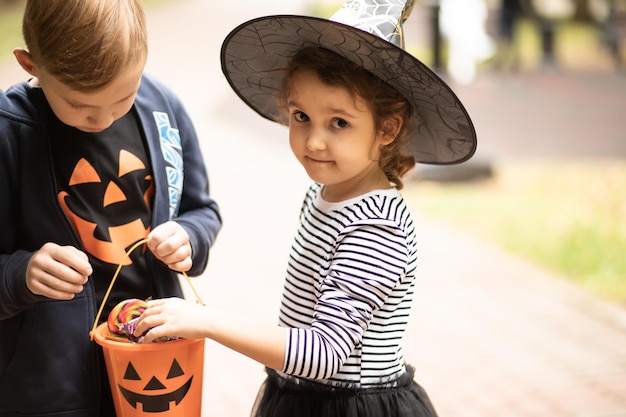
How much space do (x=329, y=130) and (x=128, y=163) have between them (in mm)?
514

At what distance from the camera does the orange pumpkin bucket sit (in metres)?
1.95

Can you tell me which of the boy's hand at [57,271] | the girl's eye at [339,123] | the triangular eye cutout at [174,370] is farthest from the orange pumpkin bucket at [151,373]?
the girl's eye at [339,123]

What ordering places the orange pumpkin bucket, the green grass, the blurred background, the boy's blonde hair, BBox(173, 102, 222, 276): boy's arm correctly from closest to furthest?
the boy's blonde hair
the orange pumpkin bucket
BBox(173, 102, 222, 276): boy's arm
the blurred background
the green grass

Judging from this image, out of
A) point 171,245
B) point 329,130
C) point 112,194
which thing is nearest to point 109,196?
point 112,194

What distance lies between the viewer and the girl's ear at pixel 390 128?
213 cm

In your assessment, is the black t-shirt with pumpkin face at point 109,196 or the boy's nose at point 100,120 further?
the black t-shirt with pumpkin face at point 109,196

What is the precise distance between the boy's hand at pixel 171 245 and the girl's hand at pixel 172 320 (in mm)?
183

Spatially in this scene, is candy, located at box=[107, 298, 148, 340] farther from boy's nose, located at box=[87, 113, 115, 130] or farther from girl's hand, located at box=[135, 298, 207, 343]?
boy's nose, located at box=[87, 113, 115, 130]

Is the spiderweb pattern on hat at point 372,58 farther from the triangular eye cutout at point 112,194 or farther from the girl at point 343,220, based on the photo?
the triangular eye cutout at point 112,194

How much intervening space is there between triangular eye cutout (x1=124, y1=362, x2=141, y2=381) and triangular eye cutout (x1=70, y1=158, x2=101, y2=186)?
46 cm

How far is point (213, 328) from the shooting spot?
1.90m

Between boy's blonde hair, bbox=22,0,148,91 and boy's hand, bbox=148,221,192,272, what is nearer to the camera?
boy's blonde hair, bbox=22,0,148,91

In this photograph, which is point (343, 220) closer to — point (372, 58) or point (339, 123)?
point (339, 123)

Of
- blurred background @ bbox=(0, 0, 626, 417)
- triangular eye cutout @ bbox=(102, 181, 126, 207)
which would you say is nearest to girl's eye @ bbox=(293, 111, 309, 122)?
triangular eye cutout @ bbox=(102, 181, 126, 207)
